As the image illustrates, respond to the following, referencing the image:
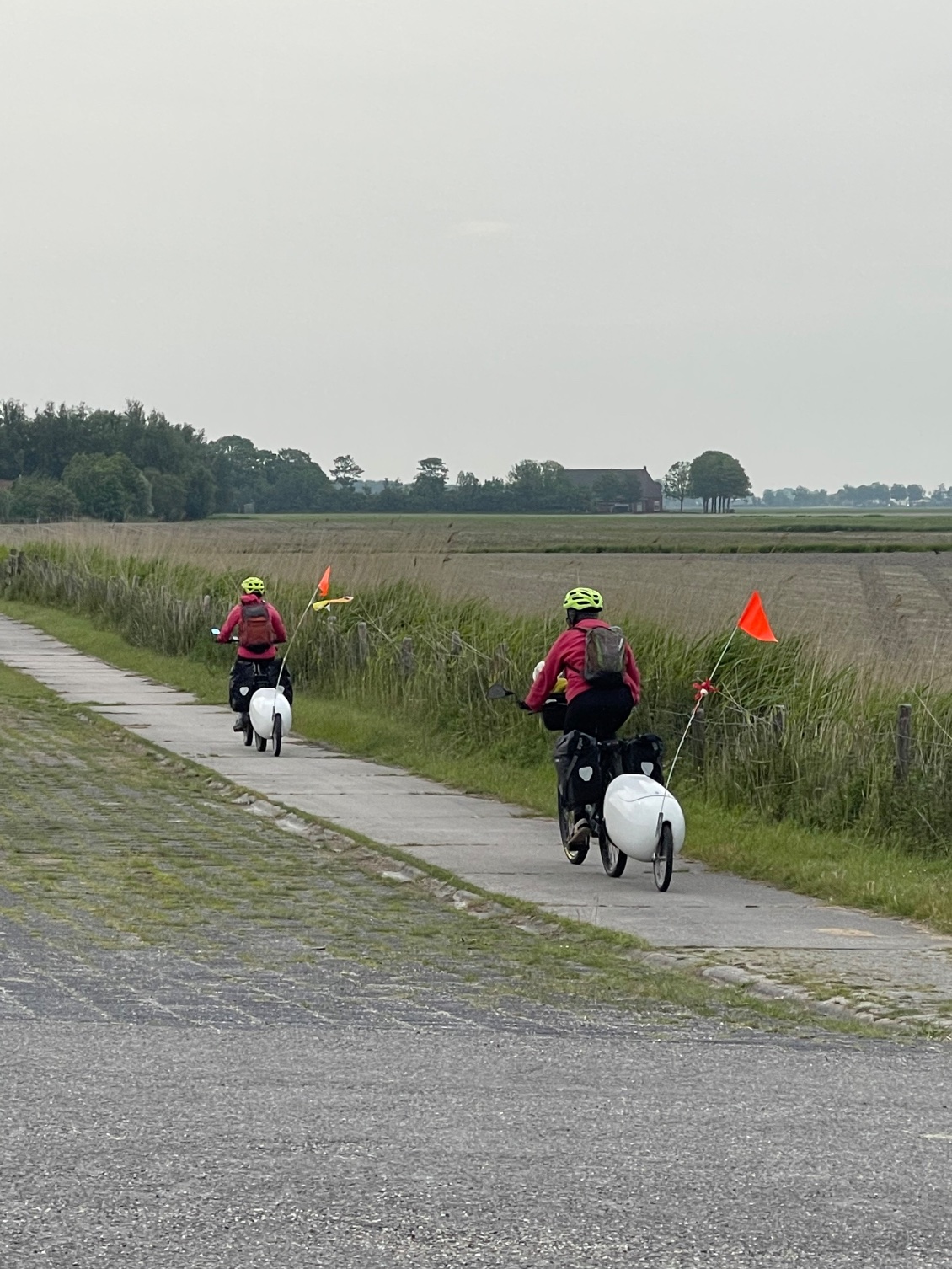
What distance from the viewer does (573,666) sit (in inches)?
489

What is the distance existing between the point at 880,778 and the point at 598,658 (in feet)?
10.1

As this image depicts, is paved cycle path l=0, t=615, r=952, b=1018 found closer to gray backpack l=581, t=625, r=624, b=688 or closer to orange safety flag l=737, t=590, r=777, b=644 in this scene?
gray backpack l=581, t=625, r=624, b=688

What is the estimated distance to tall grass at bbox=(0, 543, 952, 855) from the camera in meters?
14.1

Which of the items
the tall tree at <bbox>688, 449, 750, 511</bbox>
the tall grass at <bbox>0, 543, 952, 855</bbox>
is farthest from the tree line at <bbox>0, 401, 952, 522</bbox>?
the tall grass at <bbox>0, 543, 952, 855</bbox>

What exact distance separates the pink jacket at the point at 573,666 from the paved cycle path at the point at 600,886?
1237 millimetres

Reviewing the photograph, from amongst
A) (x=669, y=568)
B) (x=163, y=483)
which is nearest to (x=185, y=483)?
(x=163, y=483)

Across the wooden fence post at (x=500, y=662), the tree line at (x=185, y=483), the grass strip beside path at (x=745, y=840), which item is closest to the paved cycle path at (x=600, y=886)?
the grass strip beside path at (x=745, y=840)

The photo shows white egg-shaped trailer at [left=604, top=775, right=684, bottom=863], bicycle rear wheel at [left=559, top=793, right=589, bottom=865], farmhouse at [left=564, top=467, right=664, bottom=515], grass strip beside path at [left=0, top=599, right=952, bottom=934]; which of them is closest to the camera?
grass strip beside path at [left=0, top=599, right=952, bottom=934]

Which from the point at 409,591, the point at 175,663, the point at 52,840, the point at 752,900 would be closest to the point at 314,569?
the point at 175,663

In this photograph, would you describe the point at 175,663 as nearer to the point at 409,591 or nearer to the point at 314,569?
the point at 314,569

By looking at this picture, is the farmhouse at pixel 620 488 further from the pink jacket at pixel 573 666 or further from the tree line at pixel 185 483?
the pink jacket at pixel 573 666

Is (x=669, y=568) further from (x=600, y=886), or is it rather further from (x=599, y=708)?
(x=600, y=886)

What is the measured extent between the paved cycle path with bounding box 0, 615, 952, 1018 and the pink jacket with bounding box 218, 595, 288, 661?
1027mm

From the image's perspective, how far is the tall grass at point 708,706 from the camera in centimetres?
1414
